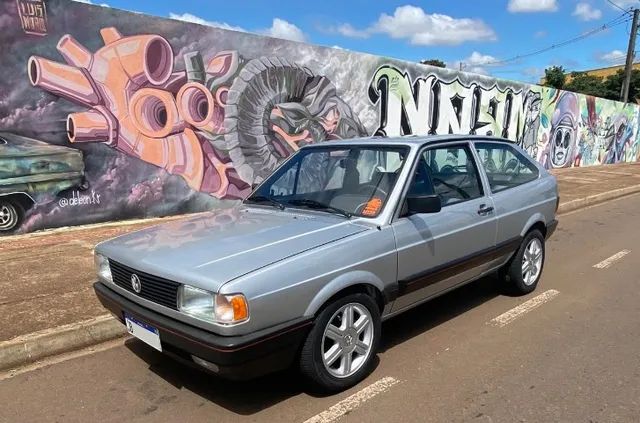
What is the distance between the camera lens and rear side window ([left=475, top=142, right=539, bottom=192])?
476 centimetres

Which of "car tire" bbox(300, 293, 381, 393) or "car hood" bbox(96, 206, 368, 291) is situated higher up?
"car hood" bbox(96, 206, 368, 291)

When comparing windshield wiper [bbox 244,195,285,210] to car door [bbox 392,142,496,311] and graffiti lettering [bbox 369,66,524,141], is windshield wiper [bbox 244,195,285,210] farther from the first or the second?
graffiti lettering [bbox 369,66,524,141]

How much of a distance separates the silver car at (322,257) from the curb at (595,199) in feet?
22.6

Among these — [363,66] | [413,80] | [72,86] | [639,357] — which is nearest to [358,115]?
[363,66]

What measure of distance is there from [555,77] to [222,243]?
57234 millimetres

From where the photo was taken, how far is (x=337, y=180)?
4.06 metres

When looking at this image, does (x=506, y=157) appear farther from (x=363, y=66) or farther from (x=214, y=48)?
(x=363, y=66)

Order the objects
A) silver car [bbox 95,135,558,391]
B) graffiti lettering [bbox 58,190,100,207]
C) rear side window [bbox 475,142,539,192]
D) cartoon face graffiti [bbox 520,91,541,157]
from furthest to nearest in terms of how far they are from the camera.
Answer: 1. cartoon face graffiti [bbox 520,91,541,157]
2. graffiti lettering [bbox 58,190,100,207]
3. rear side window [bbox 475,142,539,192]
4. silver car [bbox 95,135,558,391]

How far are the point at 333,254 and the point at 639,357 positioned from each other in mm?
2448

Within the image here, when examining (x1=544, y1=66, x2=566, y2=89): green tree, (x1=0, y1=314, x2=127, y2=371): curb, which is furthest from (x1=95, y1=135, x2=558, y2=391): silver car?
(x1=544, y1=66, x2=566, y2=89): green tree

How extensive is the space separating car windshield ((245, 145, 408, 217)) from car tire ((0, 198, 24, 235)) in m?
4.23

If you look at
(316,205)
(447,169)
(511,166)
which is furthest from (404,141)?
(511,166)

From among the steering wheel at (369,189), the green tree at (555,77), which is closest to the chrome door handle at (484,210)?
the steering wheel at (369,189)

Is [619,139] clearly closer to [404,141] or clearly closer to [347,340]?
[404,141]
